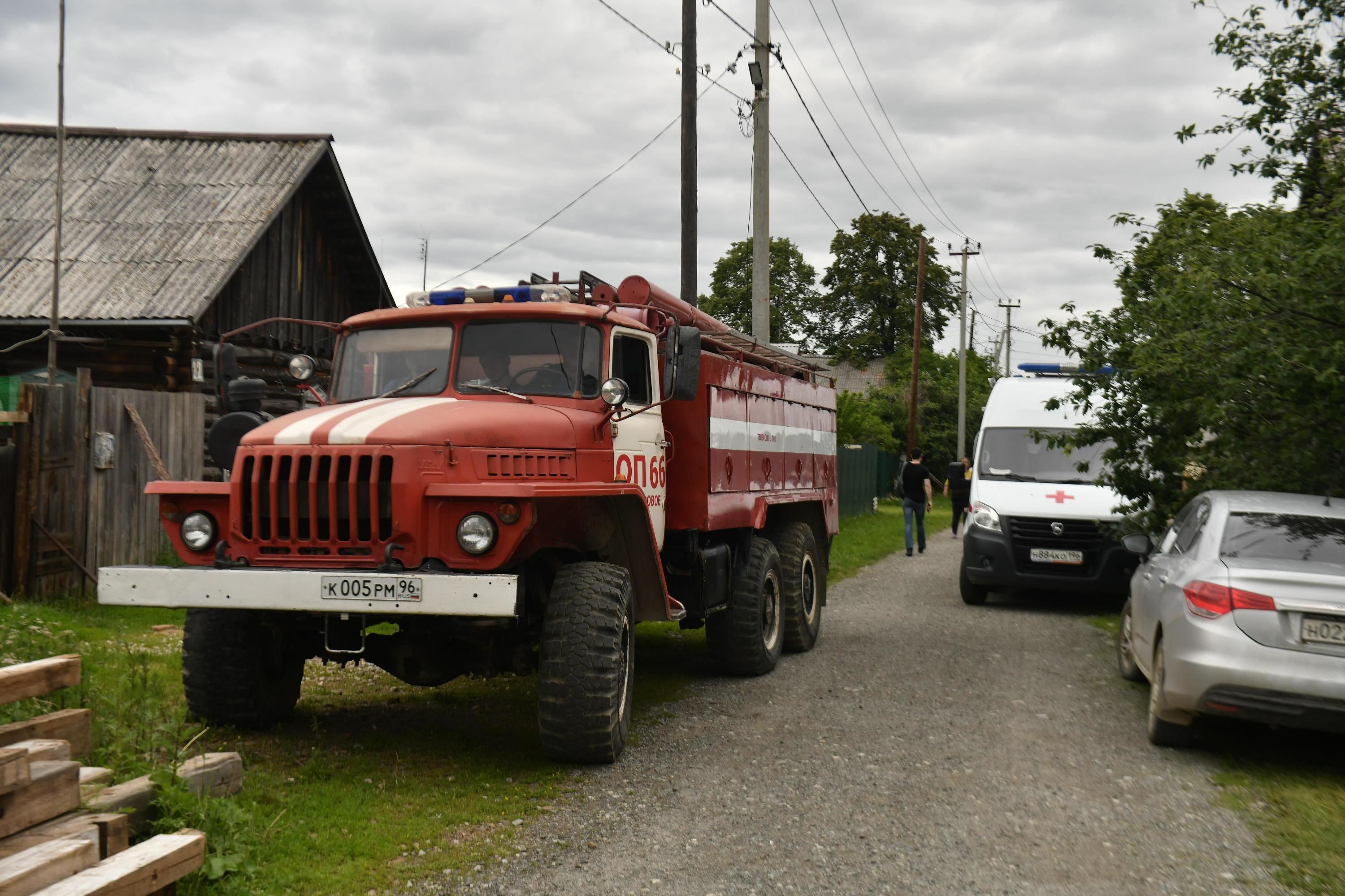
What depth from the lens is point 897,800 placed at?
6109mm

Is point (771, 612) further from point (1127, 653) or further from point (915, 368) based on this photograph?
point (915, 368)

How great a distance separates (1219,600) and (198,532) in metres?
5.48

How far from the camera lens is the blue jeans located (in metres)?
21.2

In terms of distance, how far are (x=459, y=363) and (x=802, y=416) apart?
16.3 feet

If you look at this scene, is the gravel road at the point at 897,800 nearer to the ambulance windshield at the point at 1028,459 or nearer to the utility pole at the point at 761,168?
the ambulance windshield at the point at 1028,459

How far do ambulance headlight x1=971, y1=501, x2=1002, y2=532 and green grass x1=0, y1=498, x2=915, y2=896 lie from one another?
17.7ft

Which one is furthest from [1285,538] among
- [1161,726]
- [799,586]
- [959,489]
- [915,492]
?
[959,489]

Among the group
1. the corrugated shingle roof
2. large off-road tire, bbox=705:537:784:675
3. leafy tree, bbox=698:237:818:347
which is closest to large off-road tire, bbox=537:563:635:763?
large off-road tire, bbox=705:537:784:675

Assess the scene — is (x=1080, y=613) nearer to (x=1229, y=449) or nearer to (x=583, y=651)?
(x=1229, y=449)

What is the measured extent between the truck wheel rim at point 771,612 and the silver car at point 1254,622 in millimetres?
2971

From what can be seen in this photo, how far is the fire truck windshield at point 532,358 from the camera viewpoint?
23.5 ft

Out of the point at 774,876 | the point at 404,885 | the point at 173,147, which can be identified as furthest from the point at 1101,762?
the point at 173,147

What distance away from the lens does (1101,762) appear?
7020mm

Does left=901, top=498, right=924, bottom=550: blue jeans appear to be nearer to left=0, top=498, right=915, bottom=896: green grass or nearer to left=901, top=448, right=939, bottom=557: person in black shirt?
left=901, top=448, right=939, bottom=557: person in black shirt
